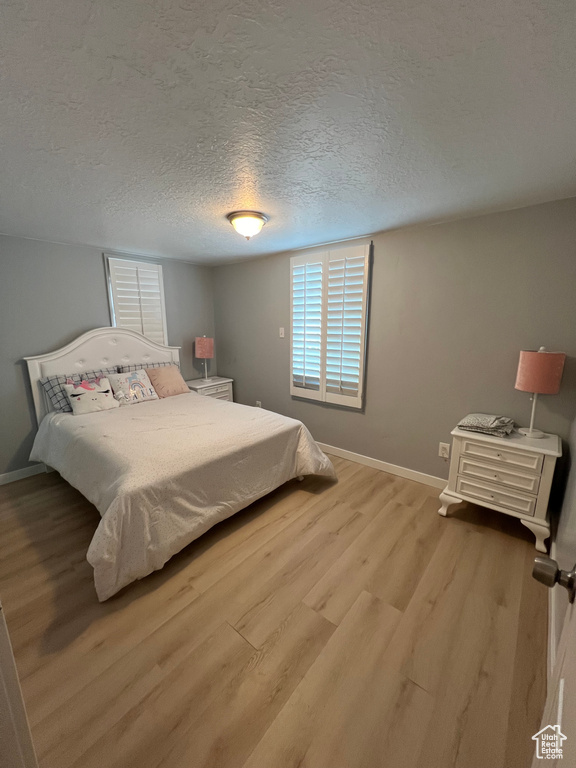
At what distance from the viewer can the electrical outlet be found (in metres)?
2.50

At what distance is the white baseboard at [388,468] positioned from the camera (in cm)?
261

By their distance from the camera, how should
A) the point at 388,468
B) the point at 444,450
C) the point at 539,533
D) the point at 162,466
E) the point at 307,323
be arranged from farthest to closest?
the point at 307,323, the point at 388,468, the point at 444,450, the point at 539,533, the point at 162,466

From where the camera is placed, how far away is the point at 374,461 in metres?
2.96

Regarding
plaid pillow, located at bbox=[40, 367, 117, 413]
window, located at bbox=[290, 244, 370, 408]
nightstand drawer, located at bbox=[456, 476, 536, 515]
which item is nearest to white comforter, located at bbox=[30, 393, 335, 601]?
plaid pillow, located at bbox=[40, 367, 117, 413]

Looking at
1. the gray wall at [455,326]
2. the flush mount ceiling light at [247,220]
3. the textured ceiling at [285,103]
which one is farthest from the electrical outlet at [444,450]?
the flush mount ceiling light at [247,220]

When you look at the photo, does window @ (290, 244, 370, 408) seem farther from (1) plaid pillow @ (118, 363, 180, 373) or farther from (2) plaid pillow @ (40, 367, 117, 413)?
(2) plaid pillow @ (40, 367, 117, 413)

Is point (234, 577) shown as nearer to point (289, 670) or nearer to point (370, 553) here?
point (289, 670)

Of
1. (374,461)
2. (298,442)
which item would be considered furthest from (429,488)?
(298,442)

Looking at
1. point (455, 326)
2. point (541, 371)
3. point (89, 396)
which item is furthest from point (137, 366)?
point (541, 371)

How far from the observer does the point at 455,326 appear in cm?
235

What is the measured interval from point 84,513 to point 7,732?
211cm

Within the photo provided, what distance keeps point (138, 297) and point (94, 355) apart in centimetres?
83

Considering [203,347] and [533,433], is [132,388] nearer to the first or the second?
[203,347]

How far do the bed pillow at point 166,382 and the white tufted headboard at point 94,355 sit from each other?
10.3 inches
